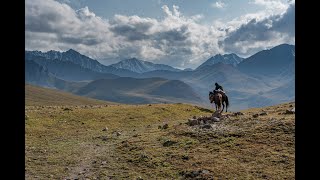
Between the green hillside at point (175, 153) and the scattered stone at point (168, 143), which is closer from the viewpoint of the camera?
the green hillside at point (175, 153)

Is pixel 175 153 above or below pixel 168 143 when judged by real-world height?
below

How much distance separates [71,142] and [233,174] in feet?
65.7

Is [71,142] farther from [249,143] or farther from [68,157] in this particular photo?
[249,143]

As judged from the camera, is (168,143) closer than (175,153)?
No

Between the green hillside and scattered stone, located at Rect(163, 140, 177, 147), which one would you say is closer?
the green hillside

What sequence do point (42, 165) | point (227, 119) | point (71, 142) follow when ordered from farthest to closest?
point (227, 119), point (71, 142), point (42, 165)

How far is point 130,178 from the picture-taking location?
2150 centimetres
